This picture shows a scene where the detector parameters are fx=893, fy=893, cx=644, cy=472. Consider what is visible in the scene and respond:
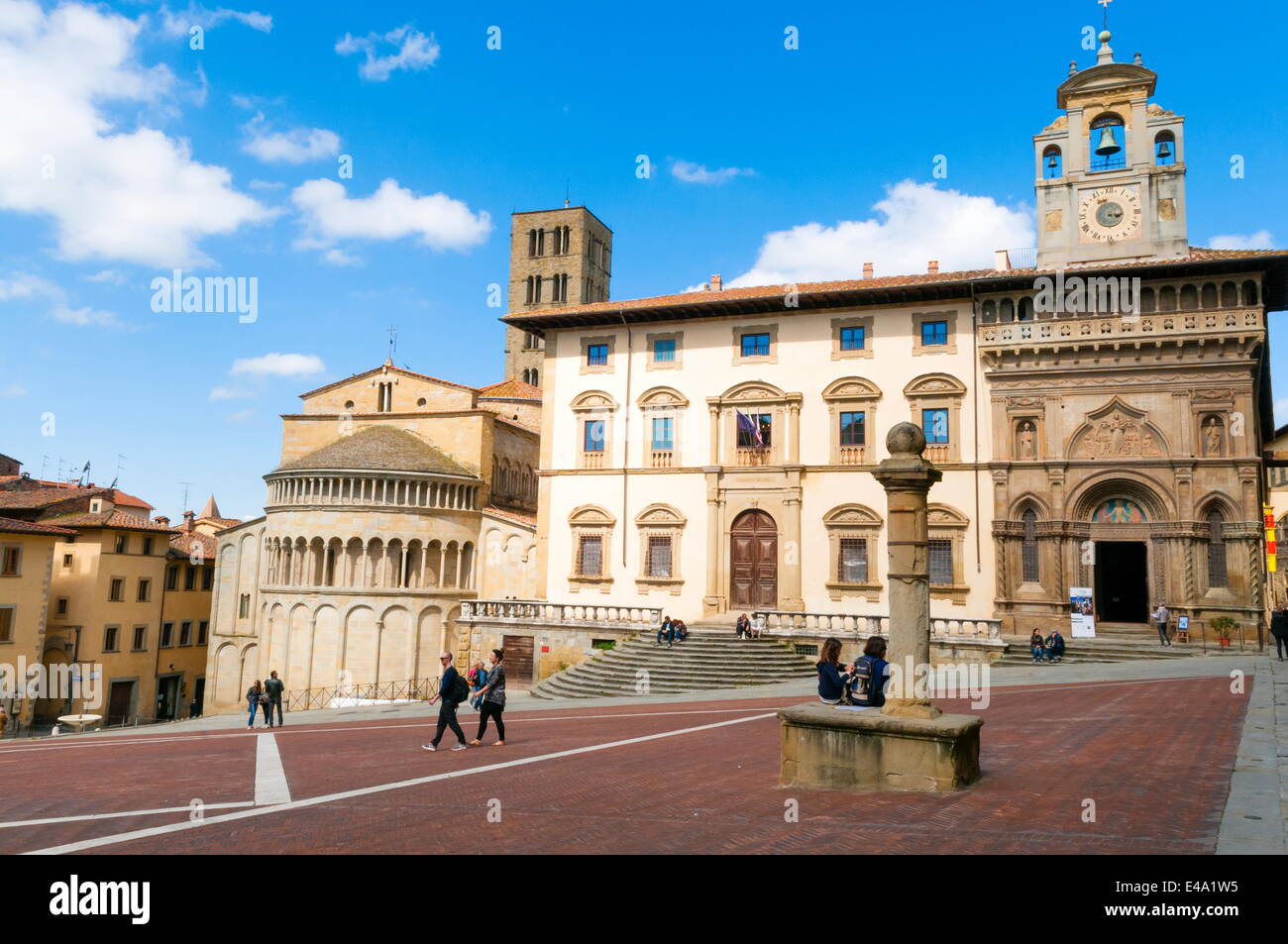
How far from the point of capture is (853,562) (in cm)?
3475

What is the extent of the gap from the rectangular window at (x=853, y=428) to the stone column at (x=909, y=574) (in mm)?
24055

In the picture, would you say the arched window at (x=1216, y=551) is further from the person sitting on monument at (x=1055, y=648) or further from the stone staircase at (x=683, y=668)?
the stone staircase at (x=683, y=668)

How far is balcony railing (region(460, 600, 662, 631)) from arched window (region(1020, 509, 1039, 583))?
1348cm

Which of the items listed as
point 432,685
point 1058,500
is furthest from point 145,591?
point 1058,500

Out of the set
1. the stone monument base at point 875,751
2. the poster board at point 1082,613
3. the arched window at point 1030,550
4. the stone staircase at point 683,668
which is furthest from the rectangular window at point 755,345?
the stone monument base at point 875,751

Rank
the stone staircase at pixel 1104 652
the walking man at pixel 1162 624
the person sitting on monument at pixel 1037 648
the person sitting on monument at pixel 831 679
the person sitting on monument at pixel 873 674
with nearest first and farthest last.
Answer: the person sitting on monument at pixel 873 674 → the person sitting on monument at pixel 831 679 → the stone staircase at pixel 1104 652 → the walking man at pixel 1162 624 → the person sitting on monument at pixel 1037 648

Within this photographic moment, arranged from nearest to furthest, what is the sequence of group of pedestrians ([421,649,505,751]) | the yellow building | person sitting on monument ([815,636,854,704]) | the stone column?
1. the stone column
2. person sitting on monument ([815,636,854,704])
3. group of pedestrians ([421,649,505,751])
4. the yellow building

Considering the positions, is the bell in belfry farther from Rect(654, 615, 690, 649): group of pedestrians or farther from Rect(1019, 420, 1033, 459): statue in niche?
Rect(654, 615, 690, 649): group of pedestrians

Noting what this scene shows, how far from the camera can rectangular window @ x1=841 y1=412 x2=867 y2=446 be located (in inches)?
1380

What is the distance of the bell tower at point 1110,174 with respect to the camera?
32062 mm

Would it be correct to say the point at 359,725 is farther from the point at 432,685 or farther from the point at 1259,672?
the point at 1259,672

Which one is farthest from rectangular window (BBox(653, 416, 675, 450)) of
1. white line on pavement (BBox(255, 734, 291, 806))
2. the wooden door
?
white line on pavement (BBox(255, 734, 291, 806))

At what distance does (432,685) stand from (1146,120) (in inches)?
1477

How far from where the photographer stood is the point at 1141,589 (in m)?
32.4
